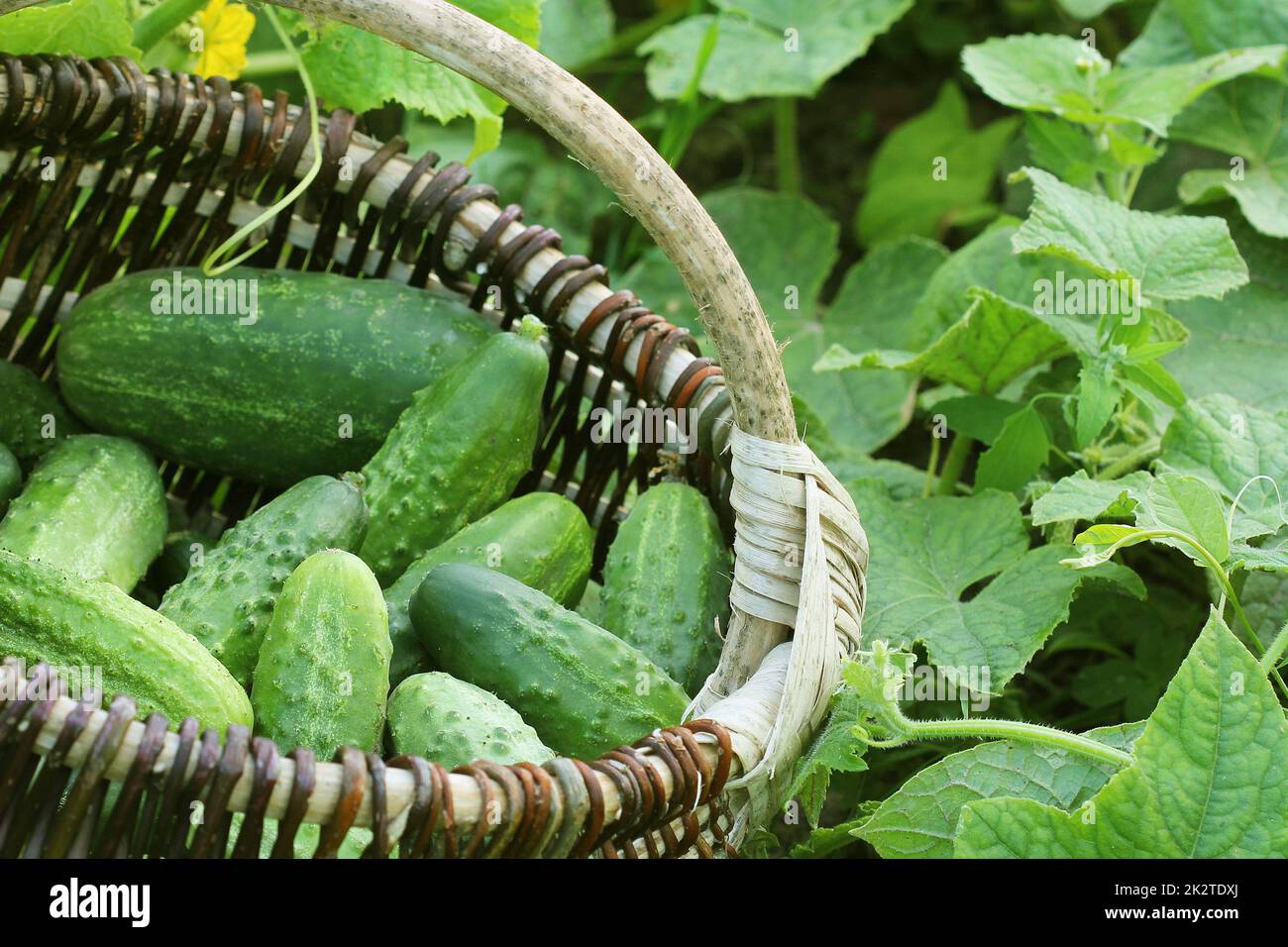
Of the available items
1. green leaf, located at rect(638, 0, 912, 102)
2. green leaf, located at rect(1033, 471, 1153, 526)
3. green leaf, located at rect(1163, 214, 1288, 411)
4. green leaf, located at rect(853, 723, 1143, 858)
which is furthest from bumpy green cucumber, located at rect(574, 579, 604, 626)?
green leaf, located at rect(638, 0, 912, 102)

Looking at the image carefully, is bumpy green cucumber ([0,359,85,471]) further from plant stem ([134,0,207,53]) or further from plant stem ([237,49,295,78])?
plant stem ([237,49,295,78])

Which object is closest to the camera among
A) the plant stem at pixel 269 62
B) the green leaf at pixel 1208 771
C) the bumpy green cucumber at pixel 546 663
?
the green leaf at pixel 1208 771

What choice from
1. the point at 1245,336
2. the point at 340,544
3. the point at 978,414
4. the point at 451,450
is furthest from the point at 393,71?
the point at 1245,336

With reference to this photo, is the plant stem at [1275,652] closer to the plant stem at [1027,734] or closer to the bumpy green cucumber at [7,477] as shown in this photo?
the plant stem at [1027,734]

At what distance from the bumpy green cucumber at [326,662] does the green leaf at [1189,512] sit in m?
0.78

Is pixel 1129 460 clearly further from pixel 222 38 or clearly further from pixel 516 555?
pixel 222 38

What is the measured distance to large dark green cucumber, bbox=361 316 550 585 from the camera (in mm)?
1572

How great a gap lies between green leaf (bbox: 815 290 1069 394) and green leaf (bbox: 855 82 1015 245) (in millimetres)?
1141

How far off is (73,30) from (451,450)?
0.73 m

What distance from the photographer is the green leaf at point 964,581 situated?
58.4 inches

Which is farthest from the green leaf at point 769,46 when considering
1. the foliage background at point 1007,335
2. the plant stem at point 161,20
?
the plant stem at point 161,20

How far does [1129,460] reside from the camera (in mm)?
1788
